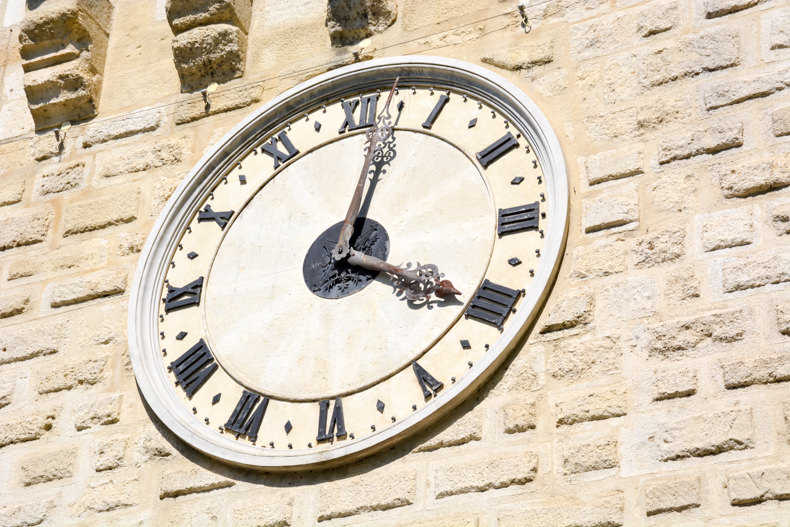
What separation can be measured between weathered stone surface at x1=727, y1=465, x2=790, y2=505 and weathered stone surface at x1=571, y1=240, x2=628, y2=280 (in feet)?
3.28

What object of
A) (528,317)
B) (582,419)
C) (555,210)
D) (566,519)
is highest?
(555,210)

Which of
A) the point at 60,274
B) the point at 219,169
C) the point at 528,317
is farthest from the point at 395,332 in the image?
the point at 60,274

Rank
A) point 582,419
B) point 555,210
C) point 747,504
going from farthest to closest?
point 555,210 → point 582,419 → point 747,504

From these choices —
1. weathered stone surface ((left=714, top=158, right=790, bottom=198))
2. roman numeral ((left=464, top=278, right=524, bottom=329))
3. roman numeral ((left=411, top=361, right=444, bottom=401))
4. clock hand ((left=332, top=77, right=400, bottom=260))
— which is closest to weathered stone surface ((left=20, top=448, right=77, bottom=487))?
clock hand ((left=332, top=77, right=400, bottom=260))

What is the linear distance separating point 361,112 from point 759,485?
2.59 meters

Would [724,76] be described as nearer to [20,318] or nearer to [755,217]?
[755,217]

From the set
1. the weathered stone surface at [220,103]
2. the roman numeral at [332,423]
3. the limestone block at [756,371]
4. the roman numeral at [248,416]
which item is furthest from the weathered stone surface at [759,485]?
the weathered stone surface at [220,103]

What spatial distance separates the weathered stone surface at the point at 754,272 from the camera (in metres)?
5.09

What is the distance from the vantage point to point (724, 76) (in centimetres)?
566

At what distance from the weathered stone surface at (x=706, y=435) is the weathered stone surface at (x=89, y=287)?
2661 millimetres

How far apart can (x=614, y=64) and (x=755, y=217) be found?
1036mm

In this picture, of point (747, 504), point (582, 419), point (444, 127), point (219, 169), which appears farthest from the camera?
point (219, 169)

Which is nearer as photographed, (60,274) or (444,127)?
(444,127)

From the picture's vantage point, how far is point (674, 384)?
16.5 feet
